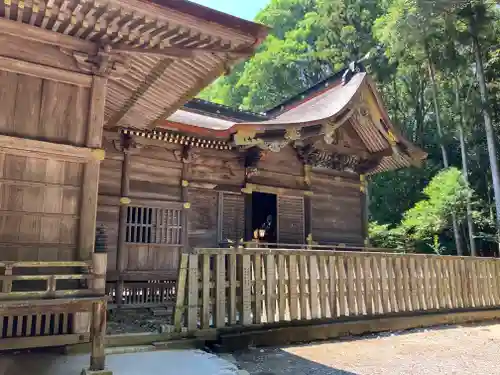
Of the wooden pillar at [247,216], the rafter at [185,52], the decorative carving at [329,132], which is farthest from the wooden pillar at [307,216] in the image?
the rafter at [185,52]

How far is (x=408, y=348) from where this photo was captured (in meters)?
6.36

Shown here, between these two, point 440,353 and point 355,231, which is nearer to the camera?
point 440,353

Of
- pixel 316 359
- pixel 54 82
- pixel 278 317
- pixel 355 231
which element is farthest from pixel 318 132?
pixel 54 82

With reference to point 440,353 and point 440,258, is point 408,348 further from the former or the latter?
point 440,258

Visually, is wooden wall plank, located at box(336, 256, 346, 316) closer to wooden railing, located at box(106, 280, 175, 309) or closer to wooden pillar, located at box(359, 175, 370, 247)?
wooden railing, located at box(106, 280, 175, 309)

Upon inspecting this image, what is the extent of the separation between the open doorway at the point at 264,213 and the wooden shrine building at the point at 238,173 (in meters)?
3.05

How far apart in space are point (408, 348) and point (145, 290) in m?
5.26

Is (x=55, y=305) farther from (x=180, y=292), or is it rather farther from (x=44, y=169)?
(x=180, y=292)

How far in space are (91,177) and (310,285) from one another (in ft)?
12.4

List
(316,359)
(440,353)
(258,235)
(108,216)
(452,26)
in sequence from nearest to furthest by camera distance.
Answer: (316,359)
(440,353)
(108,216)
(258,235)
(452,26)

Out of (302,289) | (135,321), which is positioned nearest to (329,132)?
(302,289)

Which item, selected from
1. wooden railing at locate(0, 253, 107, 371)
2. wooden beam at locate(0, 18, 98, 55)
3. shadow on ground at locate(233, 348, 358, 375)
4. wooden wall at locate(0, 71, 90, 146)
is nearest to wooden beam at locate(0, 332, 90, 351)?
wooden railing at locate(0, 253, 107, 371)

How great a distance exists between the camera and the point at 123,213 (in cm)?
870

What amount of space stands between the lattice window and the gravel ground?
400cm
